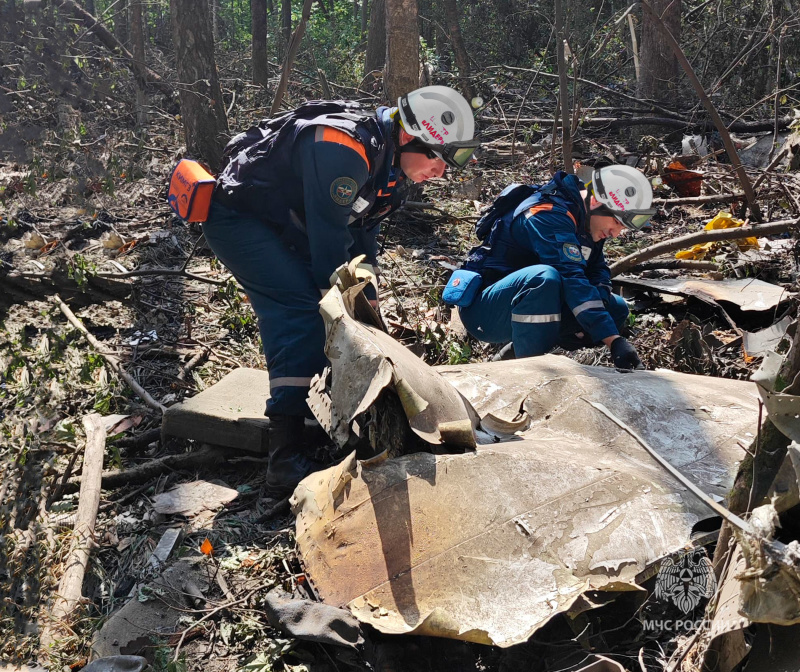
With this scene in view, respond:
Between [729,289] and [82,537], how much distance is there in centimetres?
405

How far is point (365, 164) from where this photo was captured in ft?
10.6

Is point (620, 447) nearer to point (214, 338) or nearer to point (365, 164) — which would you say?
point (365, 164)

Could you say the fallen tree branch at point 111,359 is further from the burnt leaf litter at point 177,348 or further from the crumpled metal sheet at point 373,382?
the crumpled metal sheet at point 373,382

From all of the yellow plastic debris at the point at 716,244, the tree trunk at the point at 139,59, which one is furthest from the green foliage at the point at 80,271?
the tree trunk at the point at 139,59

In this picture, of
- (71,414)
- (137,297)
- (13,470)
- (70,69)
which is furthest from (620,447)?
(70,69)

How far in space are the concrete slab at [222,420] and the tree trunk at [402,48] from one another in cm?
383

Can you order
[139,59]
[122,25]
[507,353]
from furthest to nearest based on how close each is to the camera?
[122,25] → [139,59] → [507,353]

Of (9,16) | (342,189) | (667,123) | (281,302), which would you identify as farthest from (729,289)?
(9,16)

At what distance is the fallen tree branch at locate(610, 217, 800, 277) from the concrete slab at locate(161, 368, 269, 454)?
2774 mm

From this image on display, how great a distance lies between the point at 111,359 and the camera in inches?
179

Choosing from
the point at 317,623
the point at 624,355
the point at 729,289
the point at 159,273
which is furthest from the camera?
the point at 159,273

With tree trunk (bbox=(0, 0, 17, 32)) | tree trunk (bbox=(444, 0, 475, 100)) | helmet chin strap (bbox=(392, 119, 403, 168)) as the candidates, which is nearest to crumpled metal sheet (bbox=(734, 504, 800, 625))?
helmet chin strap (bbox=(392, 119, 403, 168))

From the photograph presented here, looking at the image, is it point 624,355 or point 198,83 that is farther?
point 198,83

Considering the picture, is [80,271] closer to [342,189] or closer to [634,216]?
[342,189]
